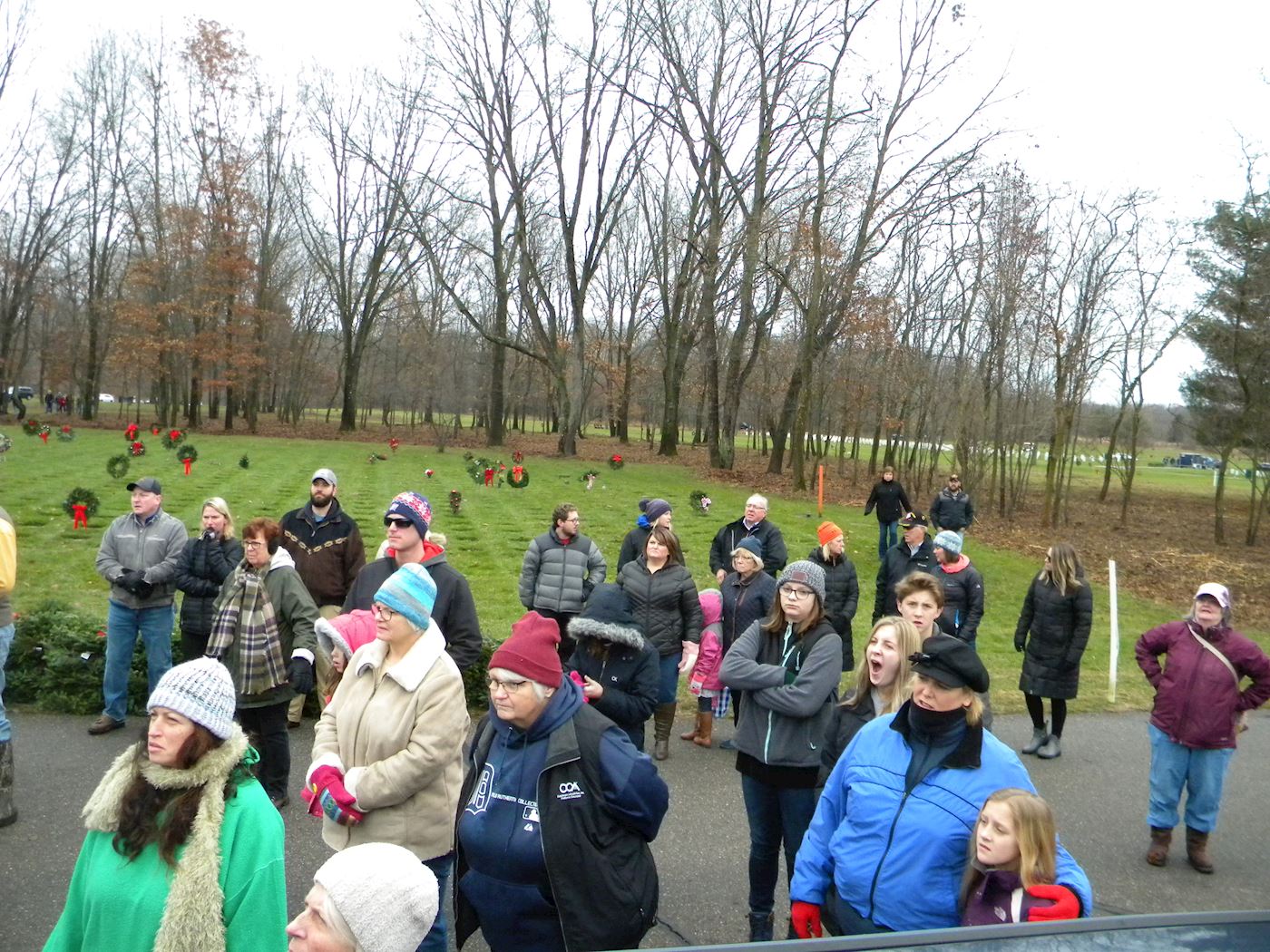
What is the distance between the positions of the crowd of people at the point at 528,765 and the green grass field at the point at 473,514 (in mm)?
3461

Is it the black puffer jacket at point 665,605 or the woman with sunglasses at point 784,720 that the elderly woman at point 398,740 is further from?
the black puffer jacket at point 665,605

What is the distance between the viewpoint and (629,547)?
8430 millimetres

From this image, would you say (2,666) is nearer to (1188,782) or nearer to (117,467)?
(1188,782)

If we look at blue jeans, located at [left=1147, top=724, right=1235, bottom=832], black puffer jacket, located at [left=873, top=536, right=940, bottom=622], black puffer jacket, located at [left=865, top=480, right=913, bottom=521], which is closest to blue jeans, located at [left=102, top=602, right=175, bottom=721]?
black puffer jacket, located at [left=873, top=536, right=940, bottom=622]

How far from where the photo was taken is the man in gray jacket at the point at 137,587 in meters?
6.34

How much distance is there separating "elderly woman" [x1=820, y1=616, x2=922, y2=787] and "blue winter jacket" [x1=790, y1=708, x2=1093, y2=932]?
581 millimetres

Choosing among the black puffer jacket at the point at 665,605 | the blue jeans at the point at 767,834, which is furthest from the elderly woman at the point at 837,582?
the blue jeans at the point at 767,834

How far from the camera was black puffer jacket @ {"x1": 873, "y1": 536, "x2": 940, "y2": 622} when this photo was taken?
865cm

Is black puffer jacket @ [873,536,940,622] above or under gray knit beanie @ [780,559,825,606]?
under

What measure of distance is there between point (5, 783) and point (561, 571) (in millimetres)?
3974

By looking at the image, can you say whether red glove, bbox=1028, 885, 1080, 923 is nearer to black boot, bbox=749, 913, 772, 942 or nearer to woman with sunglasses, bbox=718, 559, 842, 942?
woman with sunglasses, bbox=718, 559, 842, 942

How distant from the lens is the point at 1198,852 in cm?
559

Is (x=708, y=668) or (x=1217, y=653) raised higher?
(x=1217, y=653)

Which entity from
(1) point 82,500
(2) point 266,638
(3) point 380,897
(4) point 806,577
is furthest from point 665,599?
(1) point 82,500
